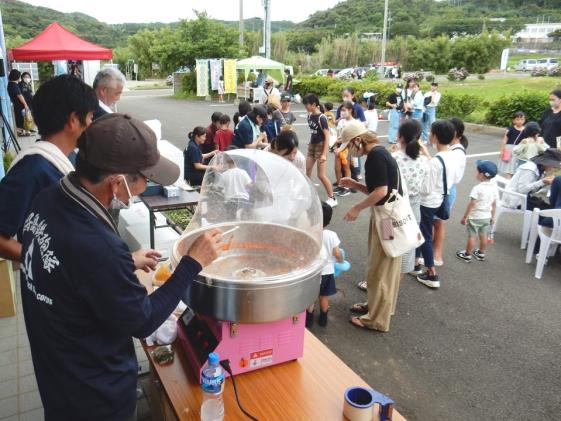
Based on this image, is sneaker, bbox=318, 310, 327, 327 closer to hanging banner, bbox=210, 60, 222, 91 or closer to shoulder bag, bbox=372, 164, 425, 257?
shoulder bag, bbox=372, 164, 425, 257

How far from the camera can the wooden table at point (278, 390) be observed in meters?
1.80

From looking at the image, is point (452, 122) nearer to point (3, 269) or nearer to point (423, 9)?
point (3, 269)

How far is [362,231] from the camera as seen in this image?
627 cm

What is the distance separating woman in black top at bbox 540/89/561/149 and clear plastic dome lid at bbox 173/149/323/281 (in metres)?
6.21

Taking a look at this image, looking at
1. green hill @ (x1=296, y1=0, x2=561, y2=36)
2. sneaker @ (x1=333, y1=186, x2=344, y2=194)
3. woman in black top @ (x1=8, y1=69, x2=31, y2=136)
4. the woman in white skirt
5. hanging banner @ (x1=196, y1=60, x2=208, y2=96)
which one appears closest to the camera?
the woman in white skirt

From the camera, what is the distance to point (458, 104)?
633 inches

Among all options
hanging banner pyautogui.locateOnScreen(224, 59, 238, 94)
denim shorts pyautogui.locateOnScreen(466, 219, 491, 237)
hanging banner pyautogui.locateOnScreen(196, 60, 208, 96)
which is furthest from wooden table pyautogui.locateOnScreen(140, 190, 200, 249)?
hanging banner pyautogui.locateOnScreen(196, 60, 208, 96)

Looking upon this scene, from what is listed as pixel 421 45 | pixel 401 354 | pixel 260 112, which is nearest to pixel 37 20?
pixel 421 45

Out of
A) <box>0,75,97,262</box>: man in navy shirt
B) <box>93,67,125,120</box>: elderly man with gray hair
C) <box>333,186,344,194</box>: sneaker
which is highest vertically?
<box>93,67,125,120</box>: elderly man with gray hair

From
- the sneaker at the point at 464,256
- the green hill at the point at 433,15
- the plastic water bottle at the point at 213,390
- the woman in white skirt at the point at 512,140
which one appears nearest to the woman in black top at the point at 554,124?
the woman in white skirt at the point at 512,140

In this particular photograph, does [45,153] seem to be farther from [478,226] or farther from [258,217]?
[478,226]

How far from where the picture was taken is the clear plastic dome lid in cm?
220

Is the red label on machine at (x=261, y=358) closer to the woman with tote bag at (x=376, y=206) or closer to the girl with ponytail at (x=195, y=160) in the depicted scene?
the woman with tote bag at (x=376, y=206)

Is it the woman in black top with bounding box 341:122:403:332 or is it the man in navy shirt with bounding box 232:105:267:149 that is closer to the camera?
the woman in black top with bounding box 341:122:403:332
